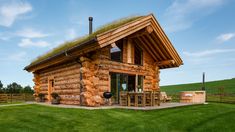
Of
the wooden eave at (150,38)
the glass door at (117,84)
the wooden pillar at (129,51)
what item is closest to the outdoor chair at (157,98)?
the glass door at (117,84)

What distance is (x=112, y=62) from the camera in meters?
14.0

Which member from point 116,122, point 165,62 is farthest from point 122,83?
point 116,122

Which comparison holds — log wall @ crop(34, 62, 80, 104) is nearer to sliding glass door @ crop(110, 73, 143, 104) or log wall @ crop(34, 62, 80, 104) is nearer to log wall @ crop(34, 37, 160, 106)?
log wall @ crop(34, 37, 160, 106)

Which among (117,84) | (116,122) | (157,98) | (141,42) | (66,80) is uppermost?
(141,42)

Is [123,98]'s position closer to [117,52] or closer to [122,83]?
[122,83]

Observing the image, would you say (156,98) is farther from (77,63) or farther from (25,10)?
(25,10)

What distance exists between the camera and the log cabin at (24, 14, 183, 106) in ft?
41.7

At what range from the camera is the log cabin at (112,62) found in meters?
12.7

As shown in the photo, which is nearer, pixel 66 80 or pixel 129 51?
pixel 129 51

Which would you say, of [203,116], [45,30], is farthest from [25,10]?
[203,116]

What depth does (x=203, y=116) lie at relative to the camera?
10.2 m

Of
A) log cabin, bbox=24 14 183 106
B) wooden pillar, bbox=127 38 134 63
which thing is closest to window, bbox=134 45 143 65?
log cabin, bbox=24 14 183 106

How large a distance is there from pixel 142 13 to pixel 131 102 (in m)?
5.26

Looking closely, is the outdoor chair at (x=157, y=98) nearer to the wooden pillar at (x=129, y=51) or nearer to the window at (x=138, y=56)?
the wooden pillar at (x=129, y=51)
